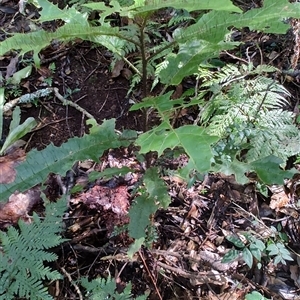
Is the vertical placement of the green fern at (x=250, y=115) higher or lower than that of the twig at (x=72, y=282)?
higher

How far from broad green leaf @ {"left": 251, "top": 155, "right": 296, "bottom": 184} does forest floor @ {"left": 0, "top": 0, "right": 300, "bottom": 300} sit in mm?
521

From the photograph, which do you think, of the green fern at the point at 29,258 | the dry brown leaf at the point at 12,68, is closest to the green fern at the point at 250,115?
the green fern at the point at 29,258

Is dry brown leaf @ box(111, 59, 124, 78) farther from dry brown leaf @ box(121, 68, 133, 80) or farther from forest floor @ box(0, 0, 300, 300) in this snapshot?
forest floor @ box(0, 0, 300, 300)

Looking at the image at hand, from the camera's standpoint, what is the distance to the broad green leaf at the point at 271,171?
4.86 ft

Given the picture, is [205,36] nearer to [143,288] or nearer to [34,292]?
[34,292]

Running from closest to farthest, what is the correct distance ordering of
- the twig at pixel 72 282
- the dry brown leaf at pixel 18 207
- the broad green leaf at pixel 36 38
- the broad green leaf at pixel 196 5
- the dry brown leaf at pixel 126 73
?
the broad green leaf at pixel 196 5, the broad green leaf at pixel 36 38, the twig at pixel 72 282, the dry brown leaf at pixel 18 207, the dry brown leaf at pixel 126 73

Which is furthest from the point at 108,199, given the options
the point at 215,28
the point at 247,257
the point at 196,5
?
the point at 196,5

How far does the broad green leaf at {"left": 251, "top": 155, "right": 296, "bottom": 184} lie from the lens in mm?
1482

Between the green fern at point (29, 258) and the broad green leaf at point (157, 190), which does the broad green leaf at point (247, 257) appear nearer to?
the broad green leaf at point (157, 190)

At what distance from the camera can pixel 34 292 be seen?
1.58m

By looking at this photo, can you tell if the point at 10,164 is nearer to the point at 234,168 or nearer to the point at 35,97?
the point at 35,97

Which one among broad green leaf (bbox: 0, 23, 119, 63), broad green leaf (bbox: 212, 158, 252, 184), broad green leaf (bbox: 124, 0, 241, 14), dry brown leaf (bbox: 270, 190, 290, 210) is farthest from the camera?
dry brown leaf (bbox: 270, 190, 290, 210)

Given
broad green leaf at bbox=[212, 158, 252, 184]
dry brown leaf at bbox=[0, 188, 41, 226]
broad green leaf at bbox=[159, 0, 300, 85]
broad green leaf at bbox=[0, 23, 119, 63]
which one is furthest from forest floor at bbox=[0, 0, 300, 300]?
broad green leaf at bbox=[0, 23, 119, 63]

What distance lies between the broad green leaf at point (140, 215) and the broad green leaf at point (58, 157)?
10.7 inches
